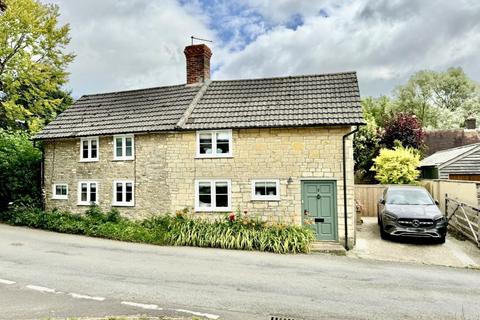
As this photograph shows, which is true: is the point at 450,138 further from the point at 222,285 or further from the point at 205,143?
the point at 222,285

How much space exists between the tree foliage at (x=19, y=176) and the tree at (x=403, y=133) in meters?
24.8

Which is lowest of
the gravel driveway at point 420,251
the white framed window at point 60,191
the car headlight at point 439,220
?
the gravel driveway at point 420,251

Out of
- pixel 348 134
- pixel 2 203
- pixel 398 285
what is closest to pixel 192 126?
pixel 348 134

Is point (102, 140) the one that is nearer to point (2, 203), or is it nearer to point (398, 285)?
point (2, 203)

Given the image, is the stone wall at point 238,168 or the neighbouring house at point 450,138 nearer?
the stone wall at point 238,168

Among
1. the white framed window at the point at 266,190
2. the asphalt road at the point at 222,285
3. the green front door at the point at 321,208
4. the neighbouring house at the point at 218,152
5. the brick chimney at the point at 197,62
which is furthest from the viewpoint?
the brick chimney at the point at 197,62

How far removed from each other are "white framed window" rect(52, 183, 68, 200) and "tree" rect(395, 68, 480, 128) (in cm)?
4352

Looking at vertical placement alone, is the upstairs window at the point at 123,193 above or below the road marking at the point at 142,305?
above

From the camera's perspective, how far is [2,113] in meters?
27.6

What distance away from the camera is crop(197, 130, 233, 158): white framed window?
52.3 feet

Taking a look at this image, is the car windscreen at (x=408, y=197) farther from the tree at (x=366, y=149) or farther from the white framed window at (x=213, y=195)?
the tree at (x=366, y=149)

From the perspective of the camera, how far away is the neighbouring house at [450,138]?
1399 inches

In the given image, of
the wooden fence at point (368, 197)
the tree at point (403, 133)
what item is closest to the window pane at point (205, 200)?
the wooden fence at point (368, 197)

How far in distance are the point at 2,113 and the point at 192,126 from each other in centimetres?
1955
